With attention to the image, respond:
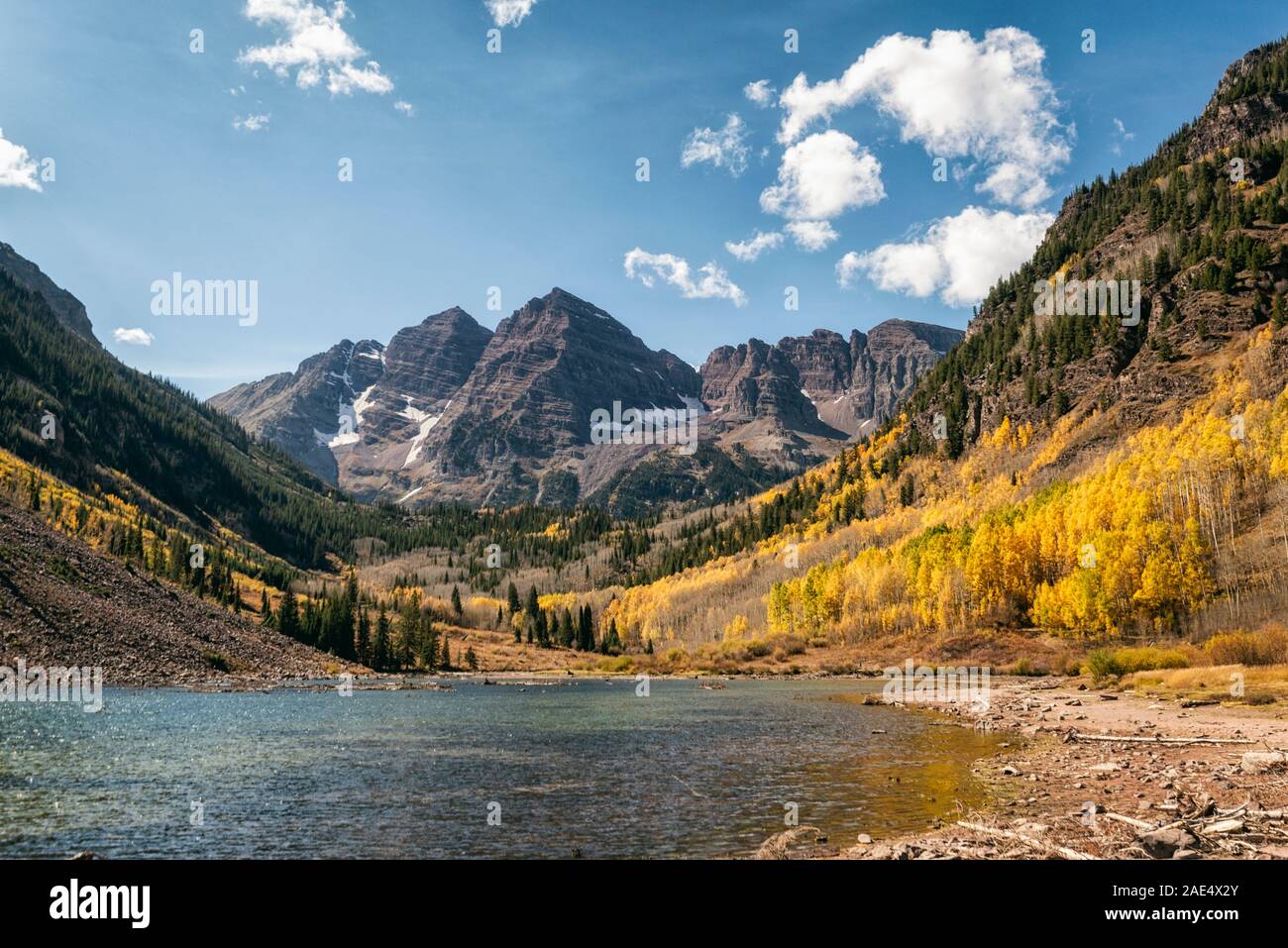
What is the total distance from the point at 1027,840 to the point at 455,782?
932 inches

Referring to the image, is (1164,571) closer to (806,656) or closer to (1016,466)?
(806,656)

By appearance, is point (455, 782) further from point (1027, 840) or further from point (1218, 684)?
point (1218, 684)

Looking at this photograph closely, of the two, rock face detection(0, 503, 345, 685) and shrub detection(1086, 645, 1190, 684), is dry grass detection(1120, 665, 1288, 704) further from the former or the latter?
rock face detection(0, 503, 345, 685)

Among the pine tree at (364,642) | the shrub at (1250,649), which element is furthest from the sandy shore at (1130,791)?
the pine tree at (364,642)

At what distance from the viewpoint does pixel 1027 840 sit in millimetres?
17844

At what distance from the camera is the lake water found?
75.3 feet

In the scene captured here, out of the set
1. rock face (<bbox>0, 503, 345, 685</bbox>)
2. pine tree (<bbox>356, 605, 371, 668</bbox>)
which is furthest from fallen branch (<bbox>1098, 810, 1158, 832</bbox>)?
pine tree (<bbox>356, 605, 371, 668</bbox>)

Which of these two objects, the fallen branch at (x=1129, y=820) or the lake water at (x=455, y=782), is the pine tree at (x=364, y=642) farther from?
the fallen branch at (x=1129, y=820)

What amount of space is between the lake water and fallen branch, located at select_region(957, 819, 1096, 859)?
2.61 meters

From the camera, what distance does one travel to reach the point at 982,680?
96.2 meters

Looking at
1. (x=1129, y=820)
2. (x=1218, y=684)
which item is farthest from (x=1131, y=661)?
(x=1129, y=820)

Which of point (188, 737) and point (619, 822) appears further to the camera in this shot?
point (188, 737)

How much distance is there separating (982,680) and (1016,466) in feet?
353
